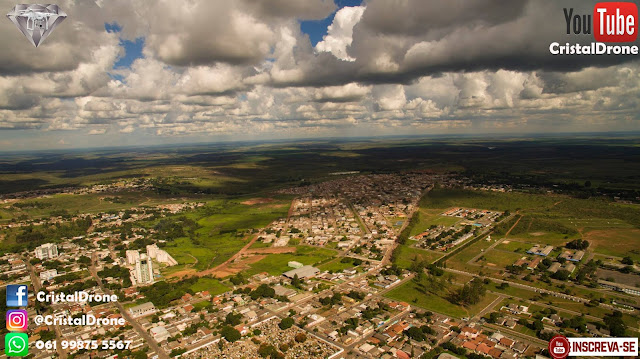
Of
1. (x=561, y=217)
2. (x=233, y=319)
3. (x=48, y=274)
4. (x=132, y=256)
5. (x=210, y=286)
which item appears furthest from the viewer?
(x=561, y=217)

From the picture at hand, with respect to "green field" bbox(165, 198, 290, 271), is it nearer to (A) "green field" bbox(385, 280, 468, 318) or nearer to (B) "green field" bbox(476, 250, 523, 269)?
(A) "green field" bbox(385, 280, 468, 318)

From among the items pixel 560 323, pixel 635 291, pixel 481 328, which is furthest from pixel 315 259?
pixel 635 291

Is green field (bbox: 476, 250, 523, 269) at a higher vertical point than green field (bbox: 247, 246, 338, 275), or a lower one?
lower

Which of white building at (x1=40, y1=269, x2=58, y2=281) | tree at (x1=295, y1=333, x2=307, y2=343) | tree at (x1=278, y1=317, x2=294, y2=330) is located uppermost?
white building at (x1=40, y1=269, x2=58, y2=281)

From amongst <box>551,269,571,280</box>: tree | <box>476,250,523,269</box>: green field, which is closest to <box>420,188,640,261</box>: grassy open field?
<box>476,250,523,269</box>: green field

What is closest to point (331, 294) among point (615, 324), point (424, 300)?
point (424, 300)

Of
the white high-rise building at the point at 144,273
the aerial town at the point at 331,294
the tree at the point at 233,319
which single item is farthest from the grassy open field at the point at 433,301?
the white high-rise building at the point at 144,273

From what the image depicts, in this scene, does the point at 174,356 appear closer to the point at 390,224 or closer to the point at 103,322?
the point at 103,322

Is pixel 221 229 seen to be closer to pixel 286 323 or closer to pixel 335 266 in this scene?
pixel 335 266
